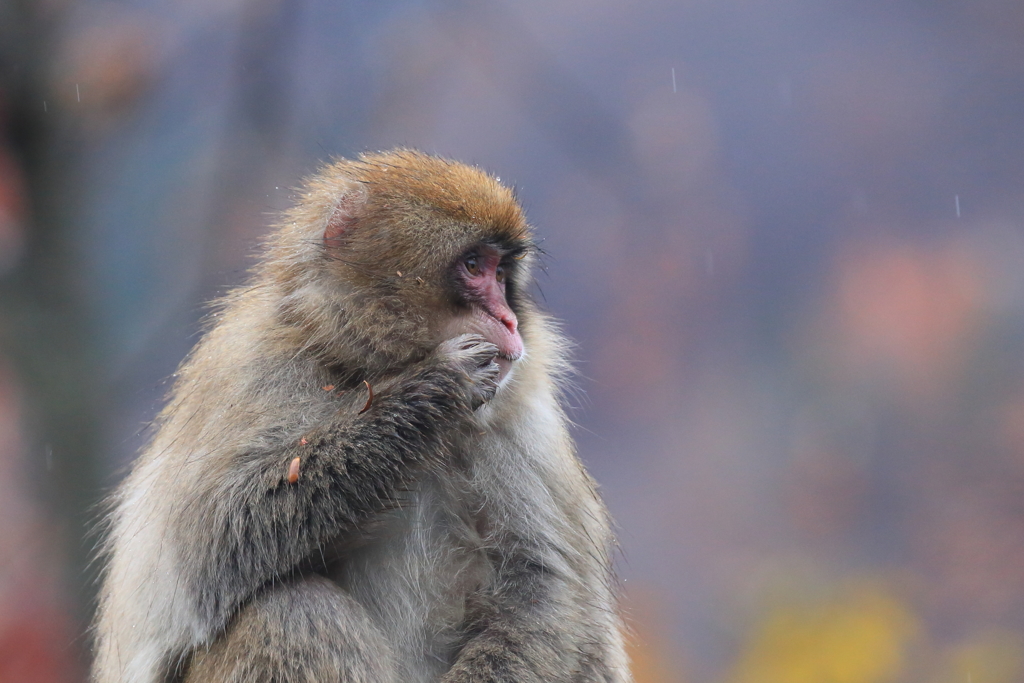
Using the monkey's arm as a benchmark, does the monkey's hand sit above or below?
above

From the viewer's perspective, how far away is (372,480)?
1938 mm

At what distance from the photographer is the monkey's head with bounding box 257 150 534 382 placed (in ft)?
6.99

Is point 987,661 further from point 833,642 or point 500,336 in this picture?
point 500,336

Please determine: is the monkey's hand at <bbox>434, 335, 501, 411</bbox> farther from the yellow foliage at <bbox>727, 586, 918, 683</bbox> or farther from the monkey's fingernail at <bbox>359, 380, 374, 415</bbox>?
the yellow foliage at <bbox>727, 586, 918, 683</bbox>

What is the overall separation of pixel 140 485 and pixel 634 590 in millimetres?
2706

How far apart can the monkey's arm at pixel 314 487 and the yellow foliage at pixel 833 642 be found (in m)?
2.87

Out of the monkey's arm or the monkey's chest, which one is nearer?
the monkey's arm

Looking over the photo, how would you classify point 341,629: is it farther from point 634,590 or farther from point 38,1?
point 38,1

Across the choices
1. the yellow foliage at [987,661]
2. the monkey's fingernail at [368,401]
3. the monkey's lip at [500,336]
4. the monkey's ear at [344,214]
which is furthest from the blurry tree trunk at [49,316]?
the yellow foliage at [987,661]

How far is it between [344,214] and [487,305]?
468 mm

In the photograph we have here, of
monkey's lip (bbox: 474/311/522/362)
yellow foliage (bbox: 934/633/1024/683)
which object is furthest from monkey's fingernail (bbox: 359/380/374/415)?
yellow foliage (bbox: 934/633/1024/683)

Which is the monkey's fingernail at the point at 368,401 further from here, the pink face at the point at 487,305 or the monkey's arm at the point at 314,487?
the pink face at the point at 487,305

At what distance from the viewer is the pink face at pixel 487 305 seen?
6.94 feet

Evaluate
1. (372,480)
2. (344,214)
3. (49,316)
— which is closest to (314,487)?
(372,480)
